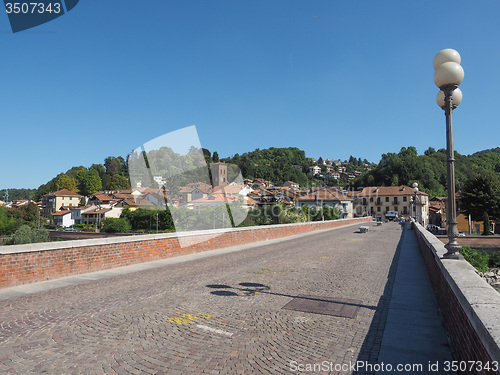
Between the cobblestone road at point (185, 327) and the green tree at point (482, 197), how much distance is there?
44970 mm

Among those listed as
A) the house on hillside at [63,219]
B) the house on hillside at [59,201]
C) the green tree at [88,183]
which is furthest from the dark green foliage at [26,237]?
the green tree at [88,183]

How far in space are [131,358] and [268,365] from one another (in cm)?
150

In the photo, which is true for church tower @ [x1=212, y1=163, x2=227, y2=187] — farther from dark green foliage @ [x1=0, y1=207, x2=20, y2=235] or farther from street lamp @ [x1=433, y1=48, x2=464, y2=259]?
street lamp @ [x1=433, y1=48, x2=464, y2=259]

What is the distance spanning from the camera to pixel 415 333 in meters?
4.40

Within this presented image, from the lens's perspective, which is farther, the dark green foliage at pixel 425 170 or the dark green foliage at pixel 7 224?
the dark green foliage at pixel 425 170

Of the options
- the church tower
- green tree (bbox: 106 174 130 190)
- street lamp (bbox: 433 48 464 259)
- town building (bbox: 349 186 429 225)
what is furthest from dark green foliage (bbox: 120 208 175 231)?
green tree (bbox: 106 174 130 190)

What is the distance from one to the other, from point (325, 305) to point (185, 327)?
252cm

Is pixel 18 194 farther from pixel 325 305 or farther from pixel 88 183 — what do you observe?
pixel 325 305

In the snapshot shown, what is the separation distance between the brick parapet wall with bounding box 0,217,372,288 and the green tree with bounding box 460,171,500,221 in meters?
42.3

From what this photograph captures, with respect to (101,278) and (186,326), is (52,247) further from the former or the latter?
(186,326)

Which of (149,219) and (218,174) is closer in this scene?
(149,219)

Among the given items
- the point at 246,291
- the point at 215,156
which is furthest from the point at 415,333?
the point at 215,156

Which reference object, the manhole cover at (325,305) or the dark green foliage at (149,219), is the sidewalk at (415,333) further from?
the dark green foliage at (149,219)

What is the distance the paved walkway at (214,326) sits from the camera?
3564 millimetres
